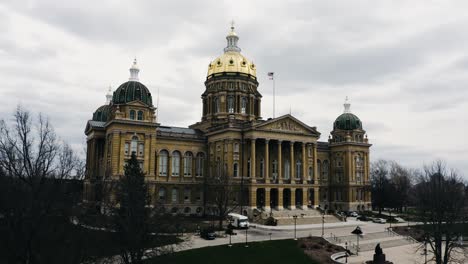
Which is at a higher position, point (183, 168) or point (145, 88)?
point (145, 88)

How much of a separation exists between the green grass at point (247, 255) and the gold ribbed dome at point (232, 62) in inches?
1931

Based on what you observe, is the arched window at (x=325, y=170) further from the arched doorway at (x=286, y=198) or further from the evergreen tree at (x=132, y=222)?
the evergreen tree at (x=132, y=222)

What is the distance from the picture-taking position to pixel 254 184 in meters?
73.9

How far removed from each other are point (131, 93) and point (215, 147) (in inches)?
755

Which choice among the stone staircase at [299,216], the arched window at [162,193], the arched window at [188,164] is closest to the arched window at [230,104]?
the arched window at [188,164]

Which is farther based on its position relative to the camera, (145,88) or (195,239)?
(145,88)

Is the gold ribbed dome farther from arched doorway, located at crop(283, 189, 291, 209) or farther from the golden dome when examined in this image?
arched doorway, located at crop(283, 189, 291, 209)

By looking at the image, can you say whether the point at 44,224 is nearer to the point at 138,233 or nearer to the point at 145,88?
the point at 138,233

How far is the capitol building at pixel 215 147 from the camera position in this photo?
70.4m

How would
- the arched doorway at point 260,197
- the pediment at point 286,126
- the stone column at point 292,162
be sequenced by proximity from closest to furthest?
the arched doorway at point 260,197 < the pediment at point 286,126 < the stone column at point 292,162

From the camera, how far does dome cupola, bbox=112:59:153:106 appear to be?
70375 millimetres

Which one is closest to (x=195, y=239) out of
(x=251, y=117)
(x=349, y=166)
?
(x=251, y=117)

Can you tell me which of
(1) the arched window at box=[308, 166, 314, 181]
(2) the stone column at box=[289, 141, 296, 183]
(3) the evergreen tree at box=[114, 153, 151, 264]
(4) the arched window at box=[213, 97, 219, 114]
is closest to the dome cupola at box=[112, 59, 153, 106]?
(4) the arched window at box=[213, 97, 219, 114]

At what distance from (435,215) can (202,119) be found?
5886cm
